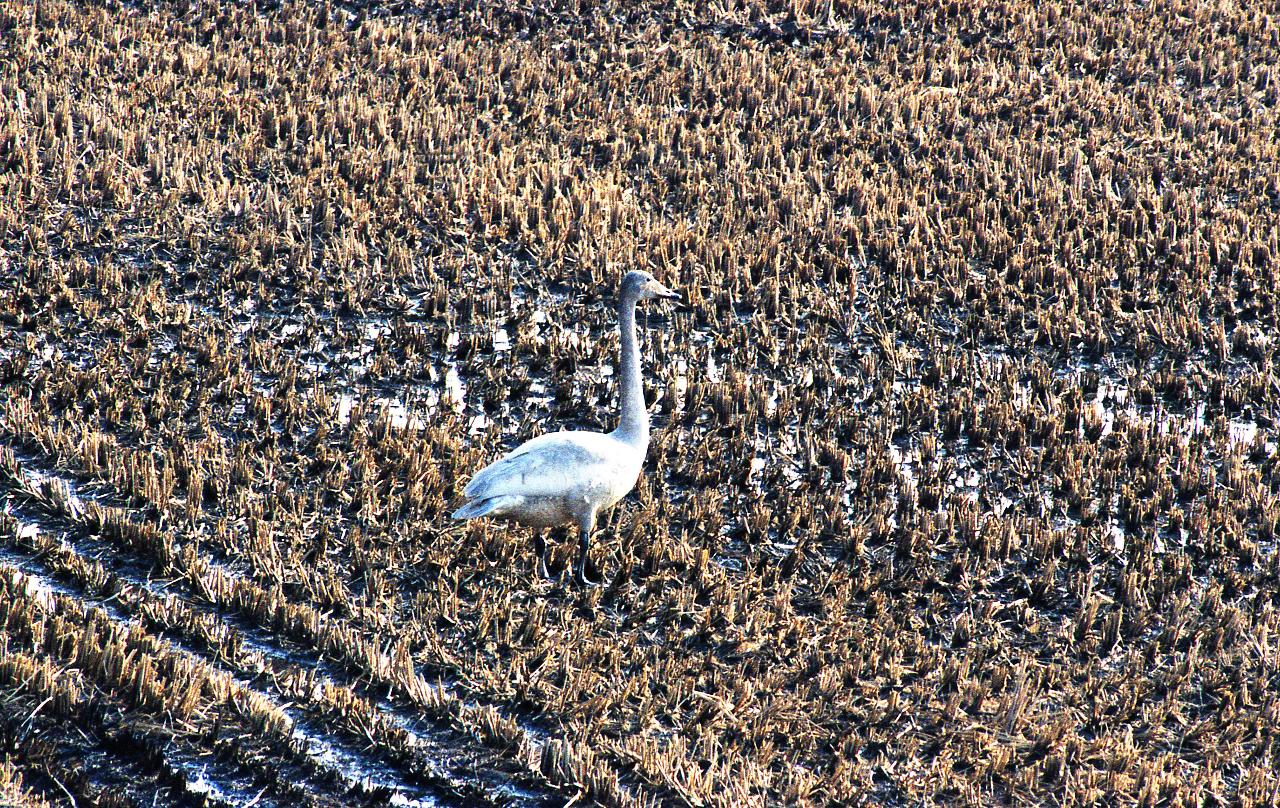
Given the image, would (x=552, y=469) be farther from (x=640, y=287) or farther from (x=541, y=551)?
(x=640, y=287)

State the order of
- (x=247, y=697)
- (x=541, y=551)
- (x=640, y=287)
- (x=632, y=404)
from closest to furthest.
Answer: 1. (x=247, y=697)
2. (x=632, y=404)
3. (x=541, y=551)
4. (x=640, y=287)

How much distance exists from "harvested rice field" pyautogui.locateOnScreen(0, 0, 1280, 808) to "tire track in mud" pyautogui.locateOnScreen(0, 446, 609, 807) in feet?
0.07

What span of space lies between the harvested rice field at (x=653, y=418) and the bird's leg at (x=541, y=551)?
0.04m

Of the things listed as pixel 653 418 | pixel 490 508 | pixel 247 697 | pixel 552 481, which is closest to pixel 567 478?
pixel 552 481

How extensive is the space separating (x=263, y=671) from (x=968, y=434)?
4.31 m

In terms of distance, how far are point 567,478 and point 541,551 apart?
695mm

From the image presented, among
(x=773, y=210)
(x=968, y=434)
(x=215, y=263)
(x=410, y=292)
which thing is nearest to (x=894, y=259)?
(x=773, y=210)

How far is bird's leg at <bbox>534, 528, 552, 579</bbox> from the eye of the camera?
6.27m

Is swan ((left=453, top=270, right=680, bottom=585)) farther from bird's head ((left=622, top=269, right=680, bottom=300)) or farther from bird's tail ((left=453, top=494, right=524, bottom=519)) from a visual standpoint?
bird's head ((left=622, top=269, right=680, bottom=300))

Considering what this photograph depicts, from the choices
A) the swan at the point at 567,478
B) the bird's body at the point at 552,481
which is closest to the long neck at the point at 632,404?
the swan at the point at 567,478

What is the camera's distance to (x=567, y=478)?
5.91 meters

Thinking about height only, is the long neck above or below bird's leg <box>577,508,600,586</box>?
above

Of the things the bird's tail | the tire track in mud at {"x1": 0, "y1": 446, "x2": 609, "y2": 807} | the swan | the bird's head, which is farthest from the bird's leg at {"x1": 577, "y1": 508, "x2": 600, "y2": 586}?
the bird's head

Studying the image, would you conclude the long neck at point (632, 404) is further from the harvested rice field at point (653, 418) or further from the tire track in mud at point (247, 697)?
the tire track in mud at point (247, 697)
